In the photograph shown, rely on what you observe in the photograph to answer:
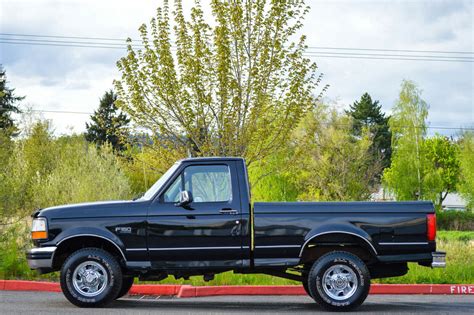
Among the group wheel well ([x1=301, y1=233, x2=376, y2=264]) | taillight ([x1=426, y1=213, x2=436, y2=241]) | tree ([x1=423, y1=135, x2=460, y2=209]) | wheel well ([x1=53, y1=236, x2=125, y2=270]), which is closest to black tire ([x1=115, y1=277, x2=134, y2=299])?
wheel well ([x1=53, y1=236, x2=125, y2=270])

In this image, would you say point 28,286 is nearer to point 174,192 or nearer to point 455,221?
point 174,192

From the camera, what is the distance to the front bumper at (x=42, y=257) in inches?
431

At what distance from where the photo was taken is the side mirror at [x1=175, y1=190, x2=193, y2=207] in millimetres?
10781

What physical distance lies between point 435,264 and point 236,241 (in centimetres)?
281

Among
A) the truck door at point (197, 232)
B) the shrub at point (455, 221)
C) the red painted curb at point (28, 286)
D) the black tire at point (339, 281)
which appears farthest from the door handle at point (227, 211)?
the shrub at point (455, 221)

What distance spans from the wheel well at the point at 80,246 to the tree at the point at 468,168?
61939mm

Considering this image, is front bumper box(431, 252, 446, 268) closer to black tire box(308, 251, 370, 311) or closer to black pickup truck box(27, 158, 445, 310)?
black pickup truck box(27, 158, 445, 310)

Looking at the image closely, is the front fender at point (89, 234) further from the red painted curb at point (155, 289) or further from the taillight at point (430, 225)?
the taillight at point (430, 225)

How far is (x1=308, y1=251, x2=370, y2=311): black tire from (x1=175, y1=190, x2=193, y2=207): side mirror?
198 centimetres

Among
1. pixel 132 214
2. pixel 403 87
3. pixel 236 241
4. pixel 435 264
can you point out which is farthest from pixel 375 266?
pixel 403 87

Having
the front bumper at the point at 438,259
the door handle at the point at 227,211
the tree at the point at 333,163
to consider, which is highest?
the tree at the point at 333,163

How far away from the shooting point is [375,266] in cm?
1134

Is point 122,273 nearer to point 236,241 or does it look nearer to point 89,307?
point 89,307

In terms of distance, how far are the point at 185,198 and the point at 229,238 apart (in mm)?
849
